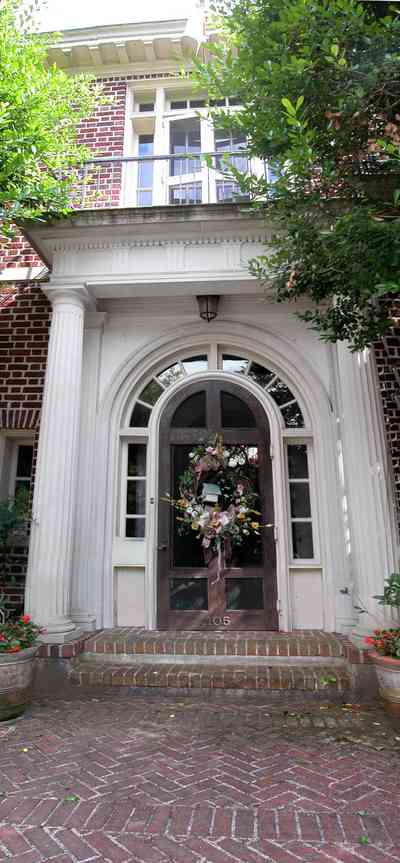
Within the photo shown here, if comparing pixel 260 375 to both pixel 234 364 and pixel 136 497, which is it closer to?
pixel 234 364

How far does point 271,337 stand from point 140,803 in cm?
458

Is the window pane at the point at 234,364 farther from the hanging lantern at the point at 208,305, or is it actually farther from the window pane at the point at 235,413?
the hanging lantern at the point at 208,305

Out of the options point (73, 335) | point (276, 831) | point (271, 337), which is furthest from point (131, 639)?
point (271, 337)

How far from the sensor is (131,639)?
4.44 m

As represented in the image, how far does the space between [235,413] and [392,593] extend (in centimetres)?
260

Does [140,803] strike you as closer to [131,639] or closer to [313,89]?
[131,639]

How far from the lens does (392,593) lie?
3.80 metres

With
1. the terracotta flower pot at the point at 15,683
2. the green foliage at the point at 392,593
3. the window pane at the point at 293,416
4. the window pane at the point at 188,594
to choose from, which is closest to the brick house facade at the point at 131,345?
the window pane at the point at 293,416

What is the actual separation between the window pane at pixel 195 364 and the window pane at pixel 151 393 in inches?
16.7

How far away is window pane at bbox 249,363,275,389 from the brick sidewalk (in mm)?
3431

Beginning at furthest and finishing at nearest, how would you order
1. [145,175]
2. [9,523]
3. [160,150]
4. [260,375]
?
[160,150] → [145,175] → [260,375] → [9,523]

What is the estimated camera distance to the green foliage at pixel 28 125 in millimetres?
3885

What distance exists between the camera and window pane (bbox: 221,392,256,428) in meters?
5.41

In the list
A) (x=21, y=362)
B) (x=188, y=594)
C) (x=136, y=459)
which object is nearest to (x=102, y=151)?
(x=21, y=362)
